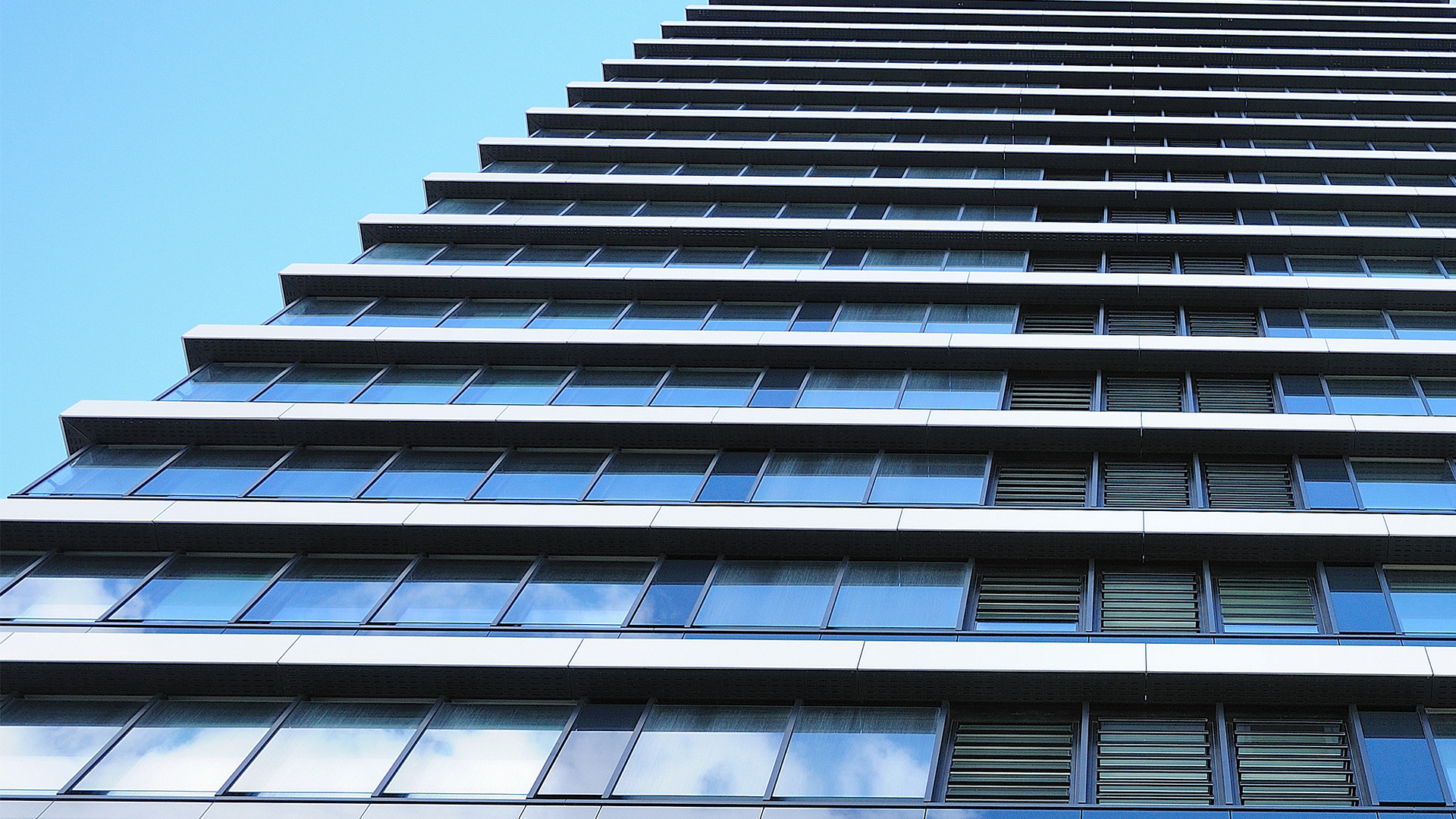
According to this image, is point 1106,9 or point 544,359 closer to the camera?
point 544,359

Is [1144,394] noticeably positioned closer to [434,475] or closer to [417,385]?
[434,475]

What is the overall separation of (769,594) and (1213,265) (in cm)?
1508

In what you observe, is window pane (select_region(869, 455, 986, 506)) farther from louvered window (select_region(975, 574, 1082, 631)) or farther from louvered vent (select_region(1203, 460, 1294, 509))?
louvered vent (select_region(1203, 460, 1294, 509))

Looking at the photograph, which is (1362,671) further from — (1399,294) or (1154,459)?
(1399,294)

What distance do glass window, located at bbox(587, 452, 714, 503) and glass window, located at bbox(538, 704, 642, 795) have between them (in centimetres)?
507

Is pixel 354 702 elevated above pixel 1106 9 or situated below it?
below

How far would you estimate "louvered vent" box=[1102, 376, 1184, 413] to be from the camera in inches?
917

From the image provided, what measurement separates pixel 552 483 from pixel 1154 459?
380 inches

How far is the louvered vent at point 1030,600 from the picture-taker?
18.0 m

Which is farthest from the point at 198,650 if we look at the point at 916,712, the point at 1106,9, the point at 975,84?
the point at 1106,9

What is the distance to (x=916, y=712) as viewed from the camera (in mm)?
16266

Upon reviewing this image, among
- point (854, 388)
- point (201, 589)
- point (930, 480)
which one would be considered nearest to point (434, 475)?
point (201, 589)

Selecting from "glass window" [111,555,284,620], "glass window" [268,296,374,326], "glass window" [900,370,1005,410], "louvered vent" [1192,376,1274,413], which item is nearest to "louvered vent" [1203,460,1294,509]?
"louvered vent" [1192,376,1274,413]

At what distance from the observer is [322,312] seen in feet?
91.4
